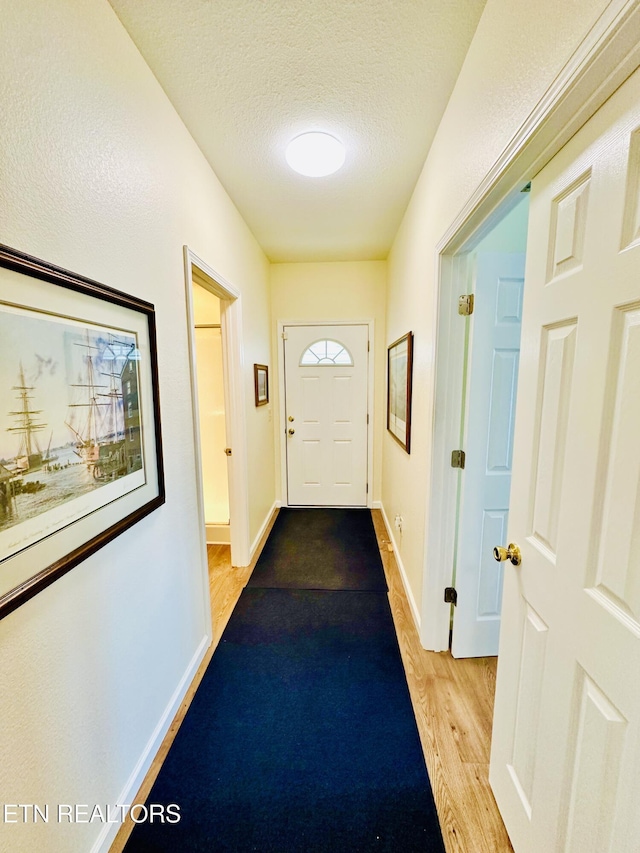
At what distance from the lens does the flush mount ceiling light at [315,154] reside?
5.37ft

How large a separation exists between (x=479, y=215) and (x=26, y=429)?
1463 millimetres

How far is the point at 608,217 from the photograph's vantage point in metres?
0.64

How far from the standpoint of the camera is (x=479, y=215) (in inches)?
46.2

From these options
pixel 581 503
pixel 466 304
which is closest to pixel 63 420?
pixel 581 503

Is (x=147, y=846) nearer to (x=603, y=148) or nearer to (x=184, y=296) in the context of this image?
(x=184, y=296)

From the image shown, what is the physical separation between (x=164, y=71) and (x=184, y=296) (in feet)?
2.58

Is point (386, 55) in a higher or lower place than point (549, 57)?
higher

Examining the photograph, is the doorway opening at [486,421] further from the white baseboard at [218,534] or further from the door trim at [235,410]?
the white baseboard at [218,534]

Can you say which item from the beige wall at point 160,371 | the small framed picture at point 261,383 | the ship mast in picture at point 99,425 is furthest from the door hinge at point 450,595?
the small framed picture at point 261,383

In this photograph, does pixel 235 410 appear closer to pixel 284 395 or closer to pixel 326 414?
pixel 284 395

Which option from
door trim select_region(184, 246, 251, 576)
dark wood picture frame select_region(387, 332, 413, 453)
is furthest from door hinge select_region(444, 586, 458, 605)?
door trim select_region(184, 246, 251, 576)

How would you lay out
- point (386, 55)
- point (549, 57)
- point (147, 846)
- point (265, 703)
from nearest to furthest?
point (549, 57) → point (147, 846) → point (386, 55) → point (265, 703)

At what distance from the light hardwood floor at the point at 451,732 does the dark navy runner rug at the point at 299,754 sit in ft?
0.12

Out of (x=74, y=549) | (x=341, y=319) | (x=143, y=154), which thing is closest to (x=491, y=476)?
(x=74, y=549)
